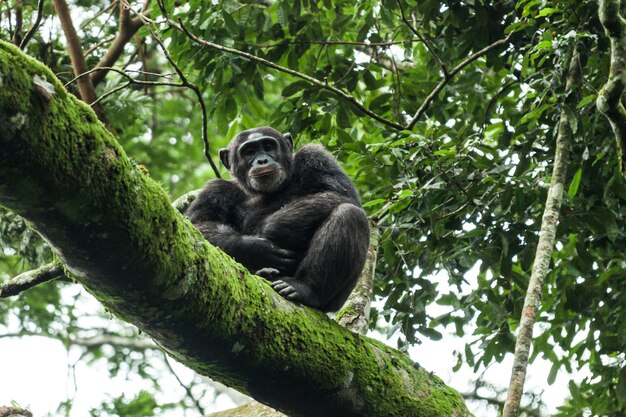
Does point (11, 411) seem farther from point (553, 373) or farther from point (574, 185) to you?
point (553, 373)

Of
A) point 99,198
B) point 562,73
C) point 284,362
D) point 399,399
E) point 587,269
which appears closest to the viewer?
point 99,198

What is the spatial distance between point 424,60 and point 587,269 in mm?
3761

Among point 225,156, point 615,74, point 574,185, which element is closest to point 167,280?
point 615,74

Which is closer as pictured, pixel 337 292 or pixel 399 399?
pixel 399 399

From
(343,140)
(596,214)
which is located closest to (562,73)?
(596,214)

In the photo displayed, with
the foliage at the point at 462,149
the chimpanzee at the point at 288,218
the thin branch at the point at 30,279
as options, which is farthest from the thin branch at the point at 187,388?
the thin branch at the point at 30,279

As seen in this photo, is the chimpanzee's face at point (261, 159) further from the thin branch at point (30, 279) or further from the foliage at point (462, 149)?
the thin branch at point (30, 279)

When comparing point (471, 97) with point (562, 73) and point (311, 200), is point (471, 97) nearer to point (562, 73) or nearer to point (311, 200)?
point (562, 73)

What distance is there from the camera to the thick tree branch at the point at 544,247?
457 cm

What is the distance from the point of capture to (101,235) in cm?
341

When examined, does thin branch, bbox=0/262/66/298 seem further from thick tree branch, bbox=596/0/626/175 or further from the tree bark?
thick tree branch, bbox=596/0/626/175

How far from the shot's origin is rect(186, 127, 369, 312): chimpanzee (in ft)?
18.6

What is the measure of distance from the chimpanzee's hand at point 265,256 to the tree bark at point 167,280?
99 cm

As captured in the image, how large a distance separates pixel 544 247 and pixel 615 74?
1.28m
